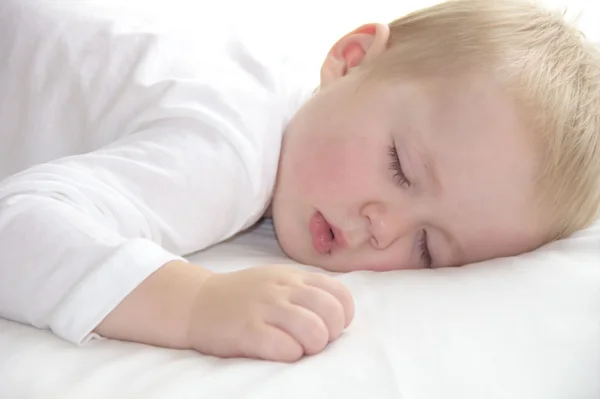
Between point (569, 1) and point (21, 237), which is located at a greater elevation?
point (569, 1)

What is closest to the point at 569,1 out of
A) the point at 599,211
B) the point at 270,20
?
the point at 270,20

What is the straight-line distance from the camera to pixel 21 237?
2.18ft

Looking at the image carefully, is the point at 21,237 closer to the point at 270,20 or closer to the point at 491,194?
the point at 491,194

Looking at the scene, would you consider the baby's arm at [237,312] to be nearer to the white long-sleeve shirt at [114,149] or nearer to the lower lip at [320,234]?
the white long-sleeve shirt at [114,149]

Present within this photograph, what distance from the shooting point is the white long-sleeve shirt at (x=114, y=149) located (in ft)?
2.10

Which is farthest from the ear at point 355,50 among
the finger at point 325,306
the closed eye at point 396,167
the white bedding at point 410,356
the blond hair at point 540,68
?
the finger at point 325,306

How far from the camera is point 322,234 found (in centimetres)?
89

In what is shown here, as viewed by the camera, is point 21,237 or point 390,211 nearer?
point 21,237

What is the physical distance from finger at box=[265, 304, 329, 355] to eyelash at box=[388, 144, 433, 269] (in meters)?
0.30

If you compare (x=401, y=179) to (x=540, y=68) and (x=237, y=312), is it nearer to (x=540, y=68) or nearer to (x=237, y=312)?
(x=540, y=68)

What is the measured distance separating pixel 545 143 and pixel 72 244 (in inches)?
19.7

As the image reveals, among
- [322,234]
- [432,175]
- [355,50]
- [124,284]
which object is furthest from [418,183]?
[124,284]

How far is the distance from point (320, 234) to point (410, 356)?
0.32 meters

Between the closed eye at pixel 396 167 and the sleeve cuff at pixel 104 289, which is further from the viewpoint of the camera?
the closed eye at pixel 396 167
